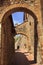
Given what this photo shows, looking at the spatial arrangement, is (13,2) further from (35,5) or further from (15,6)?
(35,5)

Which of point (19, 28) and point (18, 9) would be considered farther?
point (19, 28)

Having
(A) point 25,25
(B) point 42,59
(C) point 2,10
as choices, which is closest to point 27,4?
(C) point 2,10

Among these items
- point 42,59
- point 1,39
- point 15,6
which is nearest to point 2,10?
point 15,6

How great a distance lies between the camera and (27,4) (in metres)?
9.88

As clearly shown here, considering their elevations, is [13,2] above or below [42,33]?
above

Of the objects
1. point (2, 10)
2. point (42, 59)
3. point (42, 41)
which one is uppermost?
point (2, 10)

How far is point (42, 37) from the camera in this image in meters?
9.49

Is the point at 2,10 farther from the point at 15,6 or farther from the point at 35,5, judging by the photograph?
the point at 35,5

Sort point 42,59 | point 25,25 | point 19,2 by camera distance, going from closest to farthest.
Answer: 1. point 42,59
2. point 19,2
3. point 25,25

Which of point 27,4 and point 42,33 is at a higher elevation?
point 27,4

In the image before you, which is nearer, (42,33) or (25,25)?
(42,33)

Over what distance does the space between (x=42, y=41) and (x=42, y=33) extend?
39 cm

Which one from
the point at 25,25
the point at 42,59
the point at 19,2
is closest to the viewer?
the point at 42,59

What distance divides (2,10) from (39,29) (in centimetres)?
201
